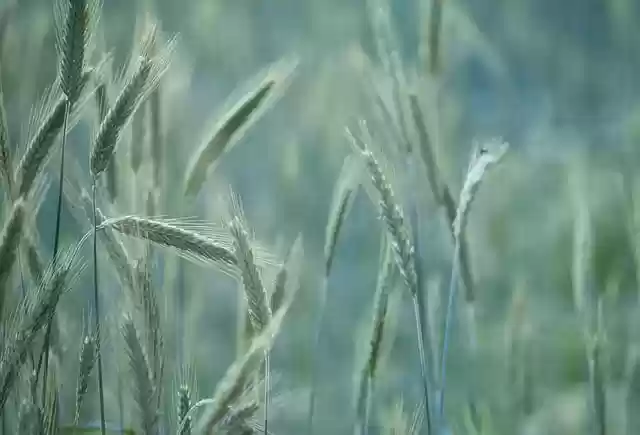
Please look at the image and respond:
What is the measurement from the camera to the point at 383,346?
0.93 m

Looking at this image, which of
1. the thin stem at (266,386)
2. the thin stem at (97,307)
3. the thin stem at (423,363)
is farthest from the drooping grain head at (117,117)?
the thin stem at (423,363)

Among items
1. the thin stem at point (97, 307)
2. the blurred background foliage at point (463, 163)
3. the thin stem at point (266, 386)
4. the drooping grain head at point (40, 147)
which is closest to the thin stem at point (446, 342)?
the blurred background foliage at point (463, 163)

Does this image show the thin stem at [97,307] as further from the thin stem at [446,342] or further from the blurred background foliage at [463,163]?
the thin stem at [446,342]

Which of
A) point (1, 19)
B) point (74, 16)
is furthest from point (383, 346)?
point (1, 19)

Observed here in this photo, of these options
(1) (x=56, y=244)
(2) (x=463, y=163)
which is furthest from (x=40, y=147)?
(2) (x=463, y=163)

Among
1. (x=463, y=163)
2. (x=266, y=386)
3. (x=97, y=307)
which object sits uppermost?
(x=463, y=163)

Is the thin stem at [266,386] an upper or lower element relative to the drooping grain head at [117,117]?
lower

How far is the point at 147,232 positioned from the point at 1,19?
434 mm

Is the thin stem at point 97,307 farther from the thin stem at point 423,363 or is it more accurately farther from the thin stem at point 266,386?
the thin stem at point 423,363

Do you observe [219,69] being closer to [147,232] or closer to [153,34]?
[153,34]

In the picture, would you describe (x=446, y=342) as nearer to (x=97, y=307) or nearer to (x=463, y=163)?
(x=463, y=163)

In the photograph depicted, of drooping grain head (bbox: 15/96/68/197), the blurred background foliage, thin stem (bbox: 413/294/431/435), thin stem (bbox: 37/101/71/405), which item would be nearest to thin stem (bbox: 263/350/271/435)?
the blurred background foliage

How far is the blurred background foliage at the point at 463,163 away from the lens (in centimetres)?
90

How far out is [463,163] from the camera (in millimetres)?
927
